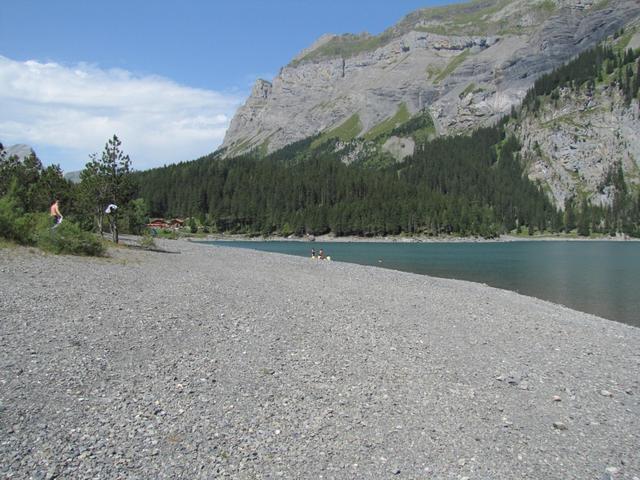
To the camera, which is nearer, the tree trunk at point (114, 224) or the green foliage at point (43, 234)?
the green foliage at point (43, 234)

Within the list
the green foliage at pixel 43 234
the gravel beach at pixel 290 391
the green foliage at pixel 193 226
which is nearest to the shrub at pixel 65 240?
the green foliage at pixel 43 234

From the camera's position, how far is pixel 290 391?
466 inches

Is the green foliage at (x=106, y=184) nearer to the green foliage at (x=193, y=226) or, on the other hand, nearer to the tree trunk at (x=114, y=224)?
the tree trunk at (x=114, y=224)

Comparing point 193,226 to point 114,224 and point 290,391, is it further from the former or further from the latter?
point 290,391

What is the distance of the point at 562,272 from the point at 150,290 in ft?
183

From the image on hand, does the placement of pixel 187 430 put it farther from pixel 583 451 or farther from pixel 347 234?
pixel 347 234

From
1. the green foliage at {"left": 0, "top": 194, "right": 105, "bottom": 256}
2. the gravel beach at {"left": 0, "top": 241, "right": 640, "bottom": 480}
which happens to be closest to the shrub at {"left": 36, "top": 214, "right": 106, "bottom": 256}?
the green foliage at {"left": 0, "top": 194, "right": 105, "bottom": 256}

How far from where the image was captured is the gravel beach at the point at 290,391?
8758 millimetres

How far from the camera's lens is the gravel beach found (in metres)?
8.76

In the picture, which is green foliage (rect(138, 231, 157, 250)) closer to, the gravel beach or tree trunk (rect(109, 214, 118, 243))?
tree trunk (rect(109, 214, 118, 243))

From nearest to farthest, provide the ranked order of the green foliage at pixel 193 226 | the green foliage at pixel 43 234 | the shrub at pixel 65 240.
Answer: the green foliage at pixel 43 234 < the shrub at pixel 65 240 < the green foliage at pixel 193 226

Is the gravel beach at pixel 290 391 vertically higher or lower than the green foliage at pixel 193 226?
lower

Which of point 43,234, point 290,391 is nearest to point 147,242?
point 43,234

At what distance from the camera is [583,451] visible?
402 inches
